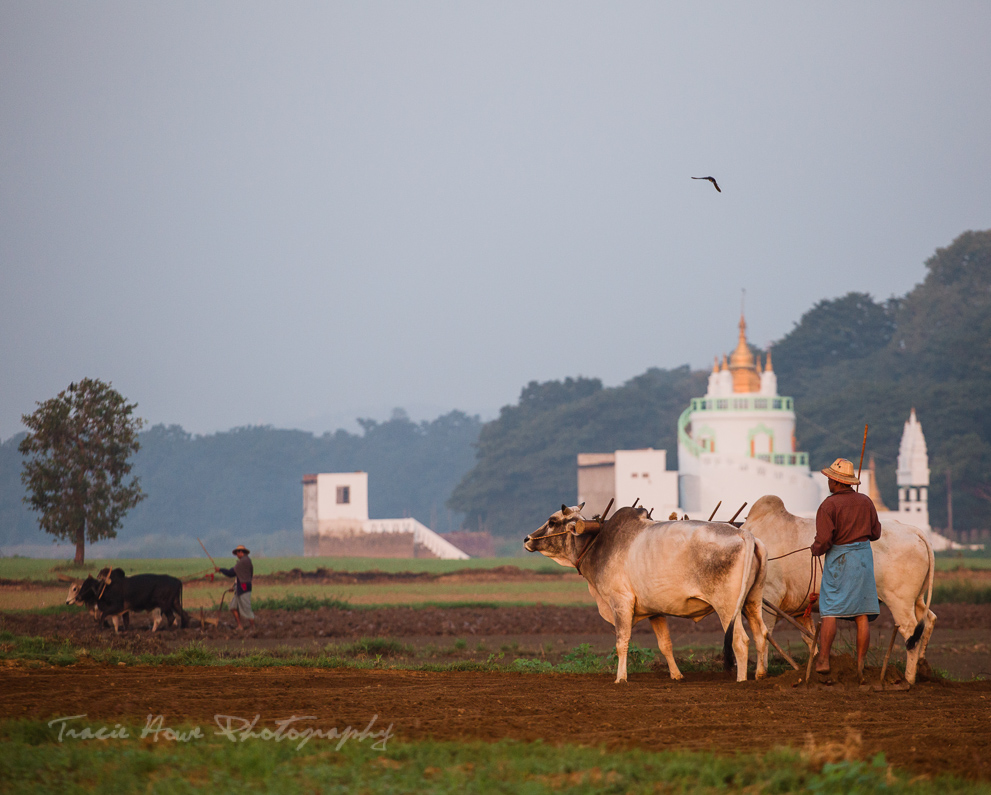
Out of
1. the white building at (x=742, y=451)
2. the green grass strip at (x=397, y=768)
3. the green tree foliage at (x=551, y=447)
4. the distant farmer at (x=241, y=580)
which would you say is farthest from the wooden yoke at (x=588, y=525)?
→ the green tree foliage at (x=551, y=447)

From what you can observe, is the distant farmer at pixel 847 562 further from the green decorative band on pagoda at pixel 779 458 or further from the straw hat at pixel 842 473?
the green decorative band on pagoda at pixel 779 458

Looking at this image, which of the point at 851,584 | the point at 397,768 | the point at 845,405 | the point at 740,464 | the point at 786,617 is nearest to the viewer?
the point at 397,768

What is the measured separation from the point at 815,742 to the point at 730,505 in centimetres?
4118

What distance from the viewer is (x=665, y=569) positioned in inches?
368

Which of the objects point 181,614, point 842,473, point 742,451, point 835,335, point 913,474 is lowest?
point 181,614

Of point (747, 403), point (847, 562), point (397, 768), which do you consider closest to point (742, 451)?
point (747, 403)

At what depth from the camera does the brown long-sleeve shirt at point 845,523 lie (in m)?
8.56

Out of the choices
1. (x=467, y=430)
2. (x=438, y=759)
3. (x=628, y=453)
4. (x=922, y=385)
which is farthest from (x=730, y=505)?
(x=467, y=430)

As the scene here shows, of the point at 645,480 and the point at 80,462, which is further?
the point at 645,480

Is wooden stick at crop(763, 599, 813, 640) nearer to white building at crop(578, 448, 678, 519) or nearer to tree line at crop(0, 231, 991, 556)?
white building at crop(578, 448, 678, 519)

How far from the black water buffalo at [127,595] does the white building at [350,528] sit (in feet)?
113

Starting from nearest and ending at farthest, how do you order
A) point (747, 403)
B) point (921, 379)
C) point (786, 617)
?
point (786, 617)
point (747, 403)
point (921, 379)

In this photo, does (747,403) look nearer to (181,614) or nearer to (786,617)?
(181,614)

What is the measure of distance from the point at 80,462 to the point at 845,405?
48.9 m
